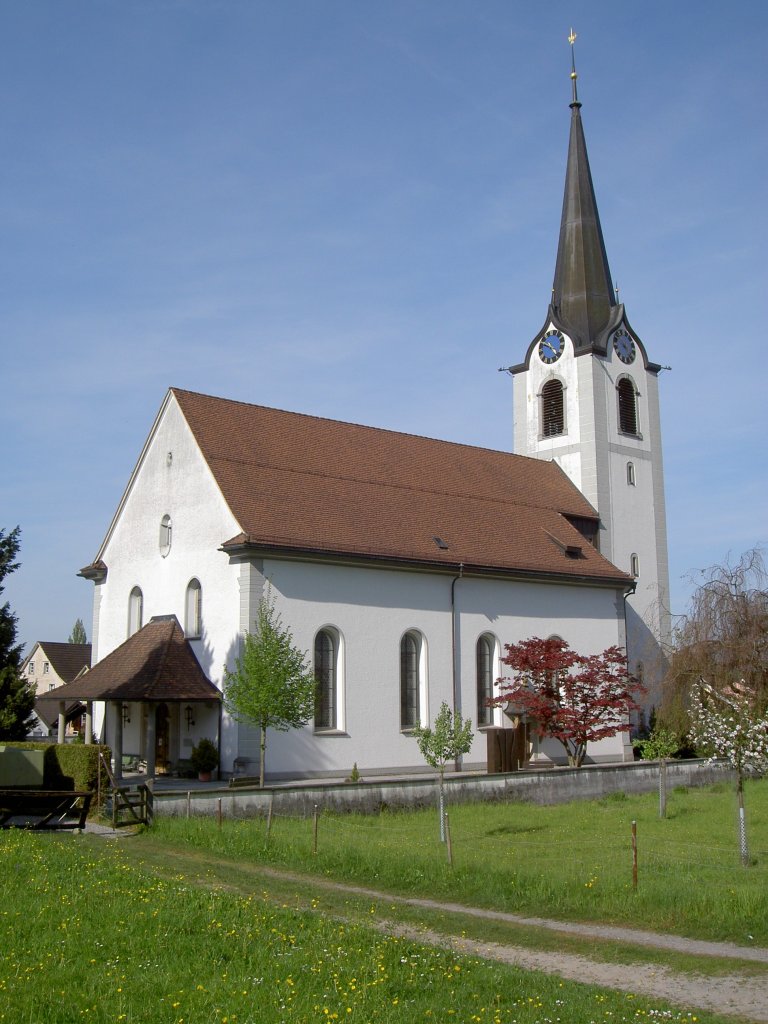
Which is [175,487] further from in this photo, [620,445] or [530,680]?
[620,445]

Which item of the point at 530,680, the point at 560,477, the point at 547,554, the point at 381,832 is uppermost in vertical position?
the point at 560,477

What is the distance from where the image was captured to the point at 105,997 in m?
7.98

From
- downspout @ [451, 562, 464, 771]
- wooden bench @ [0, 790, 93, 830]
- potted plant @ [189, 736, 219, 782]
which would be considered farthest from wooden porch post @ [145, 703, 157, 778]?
downspout @ [451, 562, 464, 771]

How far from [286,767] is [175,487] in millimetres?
8842

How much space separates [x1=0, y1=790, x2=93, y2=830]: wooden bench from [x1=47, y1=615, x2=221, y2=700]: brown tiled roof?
6717 mm

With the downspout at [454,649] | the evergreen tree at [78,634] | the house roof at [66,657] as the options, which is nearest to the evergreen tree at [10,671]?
the downspout at [454,649]

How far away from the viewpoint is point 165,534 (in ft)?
102

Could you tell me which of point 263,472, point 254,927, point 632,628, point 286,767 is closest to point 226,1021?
point 254,927

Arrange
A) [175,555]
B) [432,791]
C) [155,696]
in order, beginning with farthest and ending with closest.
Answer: [175,555]
[155,696]
[432,791]

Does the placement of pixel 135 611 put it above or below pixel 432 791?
above

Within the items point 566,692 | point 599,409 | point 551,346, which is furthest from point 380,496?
point 551,346

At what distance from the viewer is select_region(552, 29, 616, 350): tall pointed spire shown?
1674 inches

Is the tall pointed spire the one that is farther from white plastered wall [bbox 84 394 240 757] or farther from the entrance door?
the entrance door

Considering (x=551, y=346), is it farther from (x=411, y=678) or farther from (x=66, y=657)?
(x=66, y=657)
